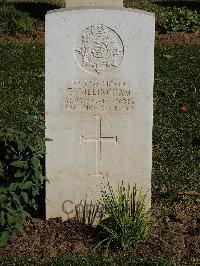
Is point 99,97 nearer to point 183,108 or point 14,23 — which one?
point 183,108

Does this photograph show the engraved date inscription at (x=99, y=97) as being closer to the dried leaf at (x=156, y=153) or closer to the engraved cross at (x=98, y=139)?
the engraved cross at (x=98, y=139)

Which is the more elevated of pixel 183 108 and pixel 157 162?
pixel 183 108

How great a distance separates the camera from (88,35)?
181 inches

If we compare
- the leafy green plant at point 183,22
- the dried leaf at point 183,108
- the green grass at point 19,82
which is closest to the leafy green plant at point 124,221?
the green grass at point 19,82

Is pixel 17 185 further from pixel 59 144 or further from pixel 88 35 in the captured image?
pixel 88 35

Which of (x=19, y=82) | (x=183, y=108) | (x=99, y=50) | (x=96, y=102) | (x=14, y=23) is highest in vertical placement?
(x=14, y=23)

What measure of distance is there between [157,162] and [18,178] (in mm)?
1972

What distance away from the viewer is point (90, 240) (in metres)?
4.87

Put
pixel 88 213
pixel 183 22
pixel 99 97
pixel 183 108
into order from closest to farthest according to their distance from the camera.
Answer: pixel 99 97
pixel 88 213
pixel 183 108
pixel 183 22

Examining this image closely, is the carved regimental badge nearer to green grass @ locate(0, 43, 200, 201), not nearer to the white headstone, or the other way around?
the white headstone

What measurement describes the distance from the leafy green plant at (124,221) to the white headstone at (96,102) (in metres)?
0.20

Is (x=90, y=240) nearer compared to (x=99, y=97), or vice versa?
(x=99, y=97)

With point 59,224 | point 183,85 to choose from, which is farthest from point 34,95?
point 59,224

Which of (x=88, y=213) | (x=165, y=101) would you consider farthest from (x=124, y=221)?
(x=165, y=101)
